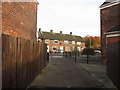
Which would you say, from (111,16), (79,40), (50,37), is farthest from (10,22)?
(79,40)

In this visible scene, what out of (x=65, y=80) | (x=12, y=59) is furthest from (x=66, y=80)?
(x=12, y=59)

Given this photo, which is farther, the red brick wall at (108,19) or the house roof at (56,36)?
the house roof at (56,36)

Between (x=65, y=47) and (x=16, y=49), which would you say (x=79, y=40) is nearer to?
(x=65, y=47)

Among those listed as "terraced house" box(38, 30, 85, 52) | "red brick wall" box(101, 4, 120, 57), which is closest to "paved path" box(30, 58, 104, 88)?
"red brick wall" box(101, 4, 120, 57)

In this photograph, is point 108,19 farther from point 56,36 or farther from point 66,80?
point 56,36

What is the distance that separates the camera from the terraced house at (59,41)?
168ft

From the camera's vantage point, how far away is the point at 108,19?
1424 centimetres

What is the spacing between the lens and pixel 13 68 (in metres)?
3.38

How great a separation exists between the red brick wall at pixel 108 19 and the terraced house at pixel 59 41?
34.5 metres

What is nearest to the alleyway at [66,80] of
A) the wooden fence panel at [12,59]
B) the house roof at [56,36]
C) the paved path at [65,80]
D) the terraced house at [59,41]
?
the paved path at [65,80]

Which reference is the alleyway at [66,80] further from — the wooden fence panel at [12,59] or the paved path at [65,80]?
the wooden fence panel at [12,59]

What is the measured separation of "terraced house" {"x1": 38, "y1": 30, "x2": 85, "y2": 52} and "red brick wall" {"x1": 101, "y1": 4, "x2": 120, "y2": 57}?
113 ft

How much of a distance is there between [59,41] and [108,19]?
4110cm

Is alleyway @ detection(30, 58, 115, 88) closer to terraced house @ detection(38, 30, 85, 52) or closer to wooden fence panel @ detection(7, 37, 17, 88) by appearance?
wooden fence panel @ detection(7, 37, 17, 88)
